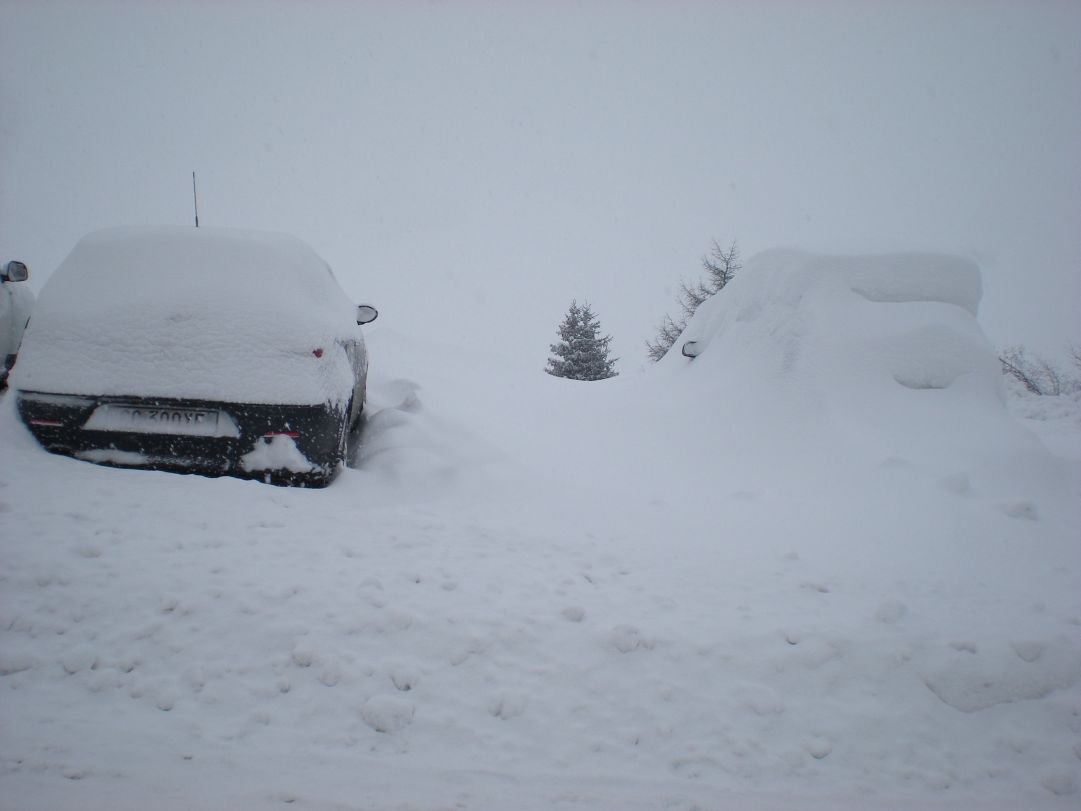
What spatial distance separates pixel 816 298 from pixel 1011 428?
76.0 inches

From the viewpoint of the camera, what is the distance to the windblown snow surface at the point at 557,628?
1.67 meters

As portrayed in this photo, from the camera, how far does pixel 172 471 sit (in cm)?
328

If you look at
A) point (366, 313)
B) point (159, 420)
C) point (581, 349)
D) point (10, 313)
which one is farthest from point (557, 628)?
point (581, 349)

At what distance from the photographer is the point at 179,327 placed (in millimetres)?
3297

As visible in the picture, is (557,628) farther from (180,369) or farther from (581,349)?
(581,349)

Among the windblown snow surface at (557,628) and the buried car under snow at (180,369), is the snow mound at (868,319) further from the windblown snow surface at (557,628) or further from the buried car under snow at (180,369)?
the buried car under snow at (180,369)

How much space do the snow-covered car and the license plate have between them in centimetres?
346

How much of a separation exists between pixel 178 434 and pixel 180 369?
1.27ft

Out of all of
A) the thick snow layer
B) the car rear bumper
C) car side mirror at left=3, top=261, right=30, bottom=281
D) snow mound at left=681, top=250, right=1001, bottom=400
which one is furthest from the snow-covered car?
snow mound at left=681, top=250, right=1001, bottom=400

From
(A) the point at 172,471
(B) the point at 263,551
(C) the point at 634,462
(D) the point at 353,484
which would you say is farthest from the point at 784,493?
(A) the point at 172,471

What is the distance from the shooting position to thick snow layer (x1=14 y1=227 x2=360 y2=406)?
3.19 metres

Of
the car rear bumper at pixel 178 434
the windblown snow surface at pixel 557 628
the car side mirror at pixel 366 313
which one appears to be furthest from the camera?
the car side mirror at pixel 366 313

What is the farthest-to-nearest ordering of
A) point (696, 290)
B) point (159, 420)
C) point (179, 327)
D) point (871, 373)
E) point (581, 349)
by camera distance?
1. point (696, 290)
2. point (581, 349)
3. point (871, 373)
4. point (179, 327)
5. point (159, 420)

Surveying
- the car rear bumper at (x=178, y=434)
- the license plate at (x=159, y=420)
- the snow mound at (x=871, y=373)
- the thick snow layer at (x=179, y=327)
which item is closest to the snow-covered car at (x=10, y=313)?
the thick snow layer at (x=179, y=327)
